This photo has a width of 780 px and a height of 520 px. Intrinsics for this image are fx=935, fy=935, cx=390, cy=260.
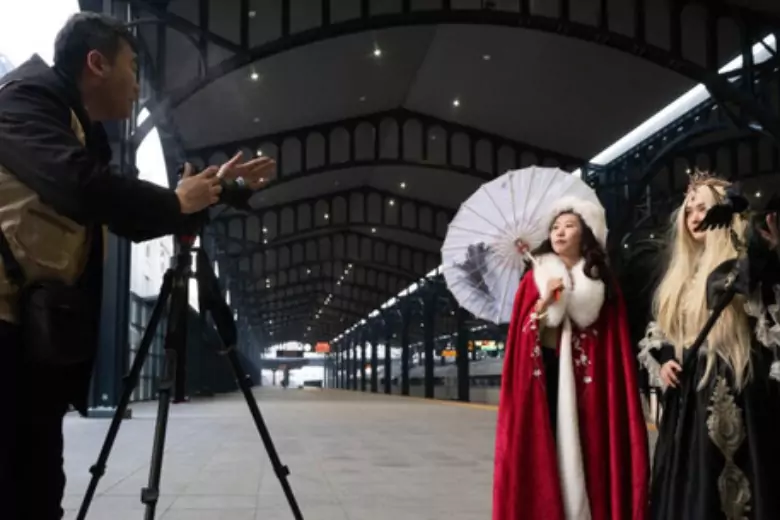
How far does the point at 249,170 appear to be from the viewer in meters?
2.58

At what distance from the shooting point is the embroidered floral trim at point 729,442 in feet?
10.0

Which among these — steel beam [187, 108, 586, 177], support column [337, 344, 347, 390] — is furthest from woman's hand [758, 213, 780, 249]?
support column [337, 344, 347, 390]

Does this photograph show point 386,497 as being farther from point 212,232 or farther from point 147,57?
point 212,232

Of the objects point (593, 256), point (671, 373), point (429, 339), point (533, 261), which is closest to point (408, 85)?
point (429, 339)

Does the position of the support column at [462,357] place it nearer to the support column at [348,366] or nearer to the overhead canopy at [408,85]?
the overhead canopy at [408,85]

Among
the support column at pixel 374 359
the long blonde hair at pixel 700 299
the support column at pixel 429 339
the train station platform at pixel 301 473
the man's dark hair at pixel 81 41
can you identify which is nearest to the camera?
the man's dark hair at pixel 81 41

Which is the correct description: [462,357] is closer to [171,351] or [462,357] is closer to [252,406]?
[252,406]

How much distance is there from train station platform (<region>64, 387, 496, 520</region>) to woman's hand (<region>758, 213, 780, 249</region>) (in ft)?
8.00

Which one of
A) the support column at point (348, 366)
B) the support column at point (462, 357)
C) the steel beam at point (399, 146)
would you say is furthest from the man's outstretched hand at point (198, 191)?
the support column at point (348, 366)

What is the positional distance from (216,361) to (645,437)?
38.8 meters

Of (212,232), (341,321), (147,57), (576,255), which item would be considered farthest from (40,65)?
(341,321)

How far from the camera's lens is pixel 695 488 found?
3104 mm

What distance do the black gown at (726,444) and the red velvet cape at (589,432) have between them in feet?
0.52

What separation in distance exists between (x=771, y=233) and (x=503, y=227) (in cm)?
153
